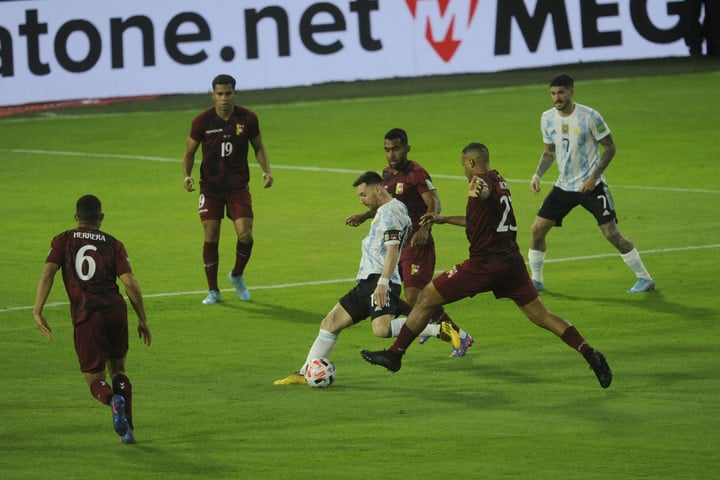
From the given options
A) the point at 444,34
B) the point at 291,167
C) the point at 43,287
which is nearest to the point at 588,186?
the point at 43,287

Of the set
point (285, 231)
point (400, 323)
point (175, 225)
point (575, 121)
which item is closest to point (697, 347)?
point (400, 323)

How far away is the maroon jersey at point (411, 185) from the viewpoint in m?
14.3

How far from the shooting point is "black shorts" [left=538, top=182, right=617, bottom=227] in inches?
661

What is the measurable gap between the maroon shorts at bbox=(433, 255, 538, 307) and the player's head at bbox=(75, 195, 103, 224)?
9.57 ft

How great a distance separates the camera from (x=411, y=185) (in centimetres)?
1434

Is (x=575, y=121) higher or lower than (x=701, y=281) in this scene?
higher

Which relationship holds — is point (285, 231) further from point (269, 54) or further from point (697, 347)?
point (269, 54)

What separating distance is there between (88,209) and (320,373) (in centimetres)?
264

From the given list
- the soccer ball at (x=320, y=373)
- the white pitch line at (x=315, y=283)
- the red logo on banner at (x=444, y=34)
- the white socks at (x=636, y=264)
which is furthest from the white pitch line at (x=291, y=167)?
the soccer ball at (x=320, y=373)

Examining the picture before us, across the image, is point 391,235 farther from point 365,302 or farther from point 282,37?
point 282,37

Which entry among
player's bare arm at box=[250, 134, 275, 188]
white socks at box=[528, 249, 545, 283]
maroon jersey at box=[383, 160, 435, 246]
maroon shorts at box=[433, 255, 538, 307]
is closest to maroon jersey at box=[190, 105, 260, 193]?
player's bare arm at box=[250, 134, 275, 188]

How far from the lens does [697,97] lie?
111 ft

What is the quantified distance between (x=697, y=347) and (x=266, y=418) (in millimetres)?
4382

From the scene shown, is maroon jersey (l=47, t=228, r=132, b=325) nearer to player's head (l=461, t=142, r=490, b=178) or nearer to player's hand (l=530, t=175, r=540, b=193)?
player's head (l=461, t=142, r=490, b=178)
